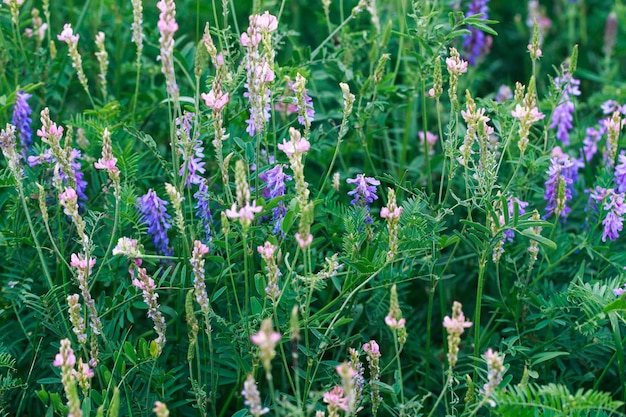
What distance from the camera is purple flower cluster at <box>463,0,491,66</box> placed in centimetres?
345

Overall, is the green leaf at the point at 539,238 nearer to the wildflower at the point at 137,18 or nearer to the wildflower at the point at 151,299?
the wildflower at the point at 151,299

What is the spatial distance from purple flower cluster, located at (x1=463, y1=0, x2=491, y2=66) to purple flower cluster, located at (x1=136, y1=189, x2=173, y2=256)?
67.9 inches

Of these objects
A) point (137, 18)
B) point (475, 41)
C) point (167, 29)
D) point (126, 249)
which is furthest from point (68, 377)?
point (475, 41)

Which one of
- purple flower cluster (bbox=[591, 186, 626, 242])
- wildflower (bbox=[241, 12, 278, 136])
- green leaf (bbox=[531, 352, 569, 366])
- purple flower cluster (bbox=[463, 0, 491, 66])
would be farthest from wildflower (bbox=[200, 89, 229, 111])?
purple flower cluster (bbox=[463, 0, 491, 66])

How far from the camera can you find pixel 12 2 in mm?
2461

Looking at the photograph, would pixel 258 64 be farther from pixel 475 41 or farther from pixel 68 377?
pixel 475 41

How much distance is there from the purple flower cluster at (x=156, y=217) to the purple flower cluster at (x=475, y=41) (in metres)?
1.73

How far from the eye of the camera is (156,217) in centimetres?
232

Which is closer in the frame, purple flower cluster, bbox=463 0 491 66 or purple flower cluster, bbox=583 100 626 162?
purple flower cluster, bbox=583 100 626 162

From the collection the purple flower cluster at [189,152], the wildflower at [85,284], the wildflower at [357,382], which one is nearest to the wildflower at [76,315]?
the wildflower at [85,284]

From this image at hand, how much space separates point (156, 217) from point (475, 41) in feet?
6.08

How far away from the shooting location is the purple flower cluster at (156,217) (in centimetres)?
229

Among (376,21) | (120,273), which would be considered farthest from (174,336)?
(376,21)

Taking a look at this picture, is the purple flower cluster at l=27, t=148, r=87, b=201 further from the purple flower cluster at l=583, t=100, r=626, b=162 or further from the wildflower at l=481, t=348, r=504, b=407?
the purple flower cluster at l=583, t=100, r=626, b=162
